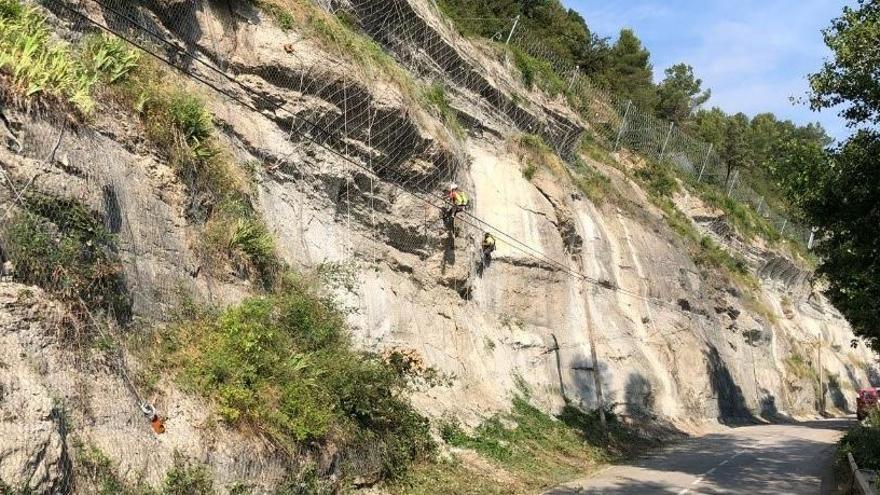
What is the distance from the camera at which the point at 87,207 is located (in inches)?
350

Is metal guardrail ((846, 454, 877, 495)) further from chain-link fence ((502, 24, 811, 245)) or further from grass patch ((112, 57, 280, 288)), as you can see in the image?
chain-link fence ((502, 24, 811, 245))

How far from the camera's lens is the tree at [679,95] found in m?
58.2

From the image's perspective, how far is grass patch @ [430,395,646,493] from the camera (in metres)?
14.9

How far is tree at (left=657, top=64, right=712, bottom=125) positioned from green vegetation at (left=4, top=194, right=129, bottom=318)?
170 ft

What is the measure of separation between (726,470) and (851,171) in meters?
6.73

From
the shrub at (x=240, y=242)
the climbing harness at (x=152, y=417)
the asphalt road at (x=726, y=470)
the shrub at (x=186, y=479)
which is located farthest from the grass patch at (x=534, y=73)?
the shrub at (x=186, y=479)

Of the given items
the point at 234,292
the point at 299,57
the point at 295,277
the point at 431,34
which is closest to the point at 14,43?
the point at 234,292

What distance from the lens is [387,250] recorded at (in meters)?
17.3

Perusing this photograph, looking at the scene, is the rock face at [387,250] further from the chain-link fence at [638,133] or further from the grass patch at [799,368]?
the grass patch at [799,368]

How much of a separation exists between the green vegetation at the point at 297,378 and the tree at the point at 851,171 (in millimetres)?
9393

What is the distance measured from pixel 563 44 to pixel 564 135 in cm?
1761

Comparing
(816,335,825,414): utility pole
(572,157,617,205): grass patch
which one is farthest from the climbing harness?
(816,335,825,414): utility pole

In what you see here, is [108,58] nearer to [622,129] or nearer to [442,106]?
[442,106]

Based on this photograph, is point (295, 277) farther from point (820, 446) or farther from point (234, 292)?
point (820, 446)
